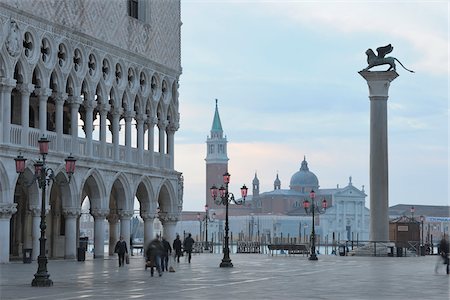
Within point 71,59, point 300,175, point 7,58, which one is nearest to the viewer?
point 7,58

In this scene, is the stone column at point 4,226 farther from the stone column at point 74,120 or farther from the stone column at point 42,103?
the stone column at point 74,120

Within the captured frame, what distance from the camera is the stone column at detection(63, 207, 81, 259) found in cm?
3762

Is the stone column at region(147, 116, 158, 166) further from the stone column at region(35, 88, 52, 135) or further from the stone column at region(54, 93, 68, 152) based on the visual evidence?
the stone column at region(35, 88, 52, 135)

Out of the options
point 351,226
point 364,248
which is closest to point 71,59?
point 364,248

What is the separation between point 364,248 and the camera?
44.4m

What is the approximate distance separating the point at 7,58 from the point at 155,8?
38.4 ft

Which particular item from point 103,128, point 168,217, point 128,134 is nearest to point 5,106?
point 103,128

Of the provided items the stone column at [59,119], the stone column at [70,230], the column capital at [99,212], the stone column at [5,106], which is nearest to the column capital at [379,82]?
the column capital at [99,212]

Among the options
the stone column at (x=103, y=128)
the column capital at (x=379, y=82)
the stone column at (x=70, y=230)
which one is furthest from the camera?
the column capital at (x=379, y=82)

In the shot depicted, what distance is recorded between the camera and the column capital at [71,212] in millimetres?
37513

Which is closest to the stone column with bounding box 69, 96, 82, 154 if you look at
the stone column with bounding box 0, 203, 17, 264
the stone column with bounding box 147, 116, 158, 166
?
the stone column with bounding box 0, 203, 17, 264

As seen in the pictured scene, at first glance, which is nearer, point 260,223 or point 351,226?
point 260,223

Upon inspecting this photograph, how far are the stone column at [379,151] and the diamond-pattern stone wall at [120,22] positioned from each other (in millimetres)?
8450

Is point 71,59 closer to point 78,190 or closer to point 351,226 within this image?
point 78,190
